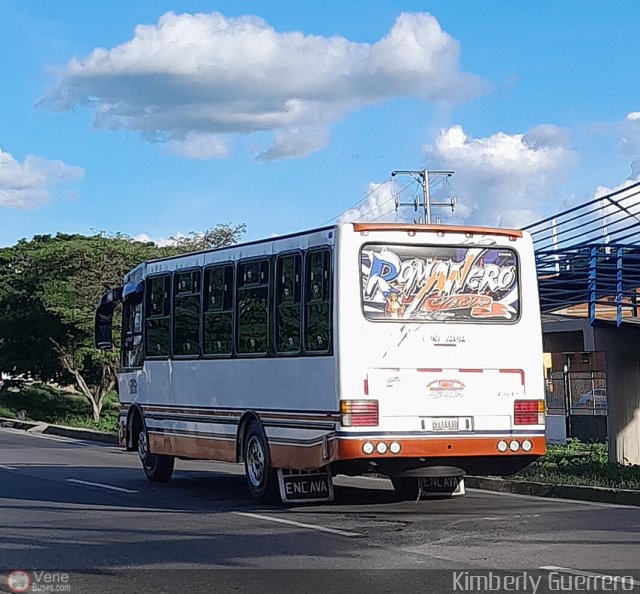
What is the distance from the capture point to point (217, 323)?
595 inches

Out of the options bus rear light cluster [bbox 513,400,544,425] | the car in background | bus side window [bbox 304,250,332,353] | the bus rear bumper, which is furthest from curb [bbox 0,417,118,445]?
bus rear light cluster [bbox 513,400,544,425]

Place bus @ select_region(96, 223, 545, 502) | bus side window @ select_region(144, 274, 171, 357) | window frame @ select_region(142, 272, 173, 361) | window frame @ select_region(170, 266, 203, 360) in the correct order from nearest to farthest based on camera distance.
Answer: bus @ select_region(96, 223, 545, 502) → window frame @ select_region(170, 266, 203, 360) → window frame @ select_region(142, 272, 173, 361) → bus side window @ select_region(144, 274, 171, 357)

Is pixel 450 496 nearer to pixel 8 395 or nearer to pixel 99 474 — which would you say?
pixel 99 474

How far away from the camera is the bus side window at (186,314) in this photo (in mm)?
15617

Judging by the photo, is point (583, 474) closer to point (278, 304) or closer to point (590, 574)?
point (278, 304)

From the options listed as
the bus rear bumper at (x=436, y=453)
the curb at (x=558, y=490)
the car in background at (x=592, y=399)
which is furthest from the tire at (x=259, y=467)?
the car in background at (x=592, y=399)

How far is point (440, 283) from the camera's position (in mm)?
12953

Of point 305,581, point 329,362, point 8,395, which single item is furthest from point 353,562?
point 8,395

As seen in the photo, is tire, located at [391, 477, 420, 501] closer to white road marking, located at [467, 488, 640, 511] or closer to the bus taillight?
white road marking, located at [467, 488, 640, 511]

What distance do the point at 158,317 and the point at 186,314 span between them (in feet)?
3.16

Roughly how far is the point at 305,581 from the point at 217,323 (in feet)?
21.6

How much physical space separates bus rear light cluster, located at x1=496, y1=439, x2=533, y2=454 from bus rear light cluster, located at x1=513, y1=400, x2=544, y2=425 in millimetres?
212

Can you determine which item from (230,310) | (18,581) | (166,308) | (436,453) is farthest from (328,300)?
(18,581)

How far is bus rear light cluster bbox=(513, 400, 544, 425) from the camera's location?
13.0m
